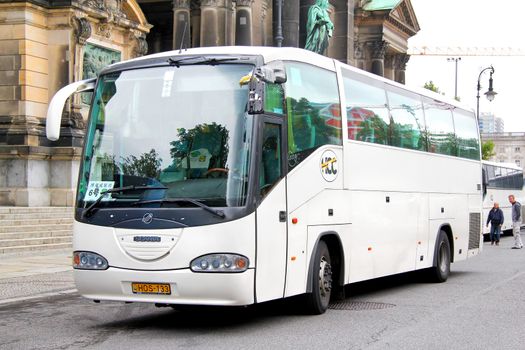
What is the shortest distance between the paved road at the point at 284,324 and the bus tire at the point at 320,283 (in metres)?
0.18

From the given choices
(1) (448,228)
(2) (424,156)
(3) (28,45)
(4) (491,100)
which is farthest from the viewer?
(4) (491,100)

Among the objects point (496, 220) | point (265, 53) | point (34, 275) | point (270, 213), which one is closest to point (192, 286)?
point (270, 213)

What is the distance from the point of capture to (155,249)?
1018 centimetres

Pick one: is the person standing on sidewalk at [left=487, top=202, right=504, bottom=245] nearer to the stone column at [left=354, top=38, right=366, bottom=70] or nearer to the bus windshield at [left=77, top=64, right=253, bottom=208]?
the bus windshield at [left=77, top=64, right=253, bottom=208]

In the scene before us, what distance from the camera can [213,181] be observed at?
10211 mm

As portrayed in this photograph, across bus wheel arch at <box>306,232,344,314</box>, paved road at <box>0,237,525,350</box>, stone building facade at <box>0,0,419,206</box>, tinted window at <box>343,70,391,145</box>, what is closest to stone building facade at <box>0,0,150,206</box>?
stone building facade at <box>0,0,419,206</box>

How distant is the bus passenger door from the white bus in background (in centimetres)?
2767

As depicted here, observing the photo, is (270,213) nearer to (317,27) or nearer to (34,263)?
(34,263)

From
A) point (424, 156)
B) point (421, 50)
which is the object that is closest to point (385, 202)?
point (424, 156)

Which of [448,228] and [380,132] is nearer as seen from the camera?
[380,132]

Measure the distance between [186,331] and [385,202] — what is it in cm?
484

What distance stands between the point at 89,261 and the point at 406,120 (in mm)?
6954

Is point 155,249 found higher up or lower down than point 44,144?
lower down

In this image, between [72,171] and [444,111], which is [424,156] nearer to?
[444,111]
